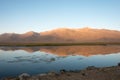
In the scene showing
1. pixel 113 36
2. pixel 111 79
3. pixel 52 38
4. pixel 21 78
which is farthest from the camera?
pixel 113 36

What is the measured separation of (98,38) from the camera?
174500 millimetres

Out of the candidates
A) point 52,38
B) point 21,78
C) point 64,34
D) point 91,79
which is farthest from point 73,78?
point 64,34

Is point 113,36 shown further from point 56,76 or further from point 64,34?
point 56,76

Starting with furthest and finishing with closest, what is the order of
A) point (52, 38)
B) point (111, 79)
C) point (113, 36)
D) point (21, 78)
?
point (113, 36)
point (52, 38)
point (21, 78)
point (111, 79)

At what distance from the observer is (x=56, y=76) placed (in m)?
15.0

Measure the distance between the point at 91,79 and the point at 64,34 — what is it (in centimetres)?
17390

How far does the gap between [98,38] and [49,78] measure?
16356cm

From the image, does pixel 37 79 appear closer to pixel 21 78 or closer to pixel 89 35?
pixel 21 78

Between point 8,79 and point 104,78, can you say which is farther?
point 8,79

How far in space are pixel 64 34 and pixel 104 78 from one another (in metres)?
174

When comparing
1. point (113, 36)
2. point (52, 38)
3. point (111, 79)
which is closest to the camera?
point (111, 79)

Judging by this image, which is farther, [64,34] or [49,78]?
[64,34]

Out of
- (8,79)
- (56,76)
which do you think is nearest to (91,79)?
(56,76)

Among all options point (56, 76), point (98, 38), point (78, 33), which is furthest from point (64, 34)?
point (56, 76)
